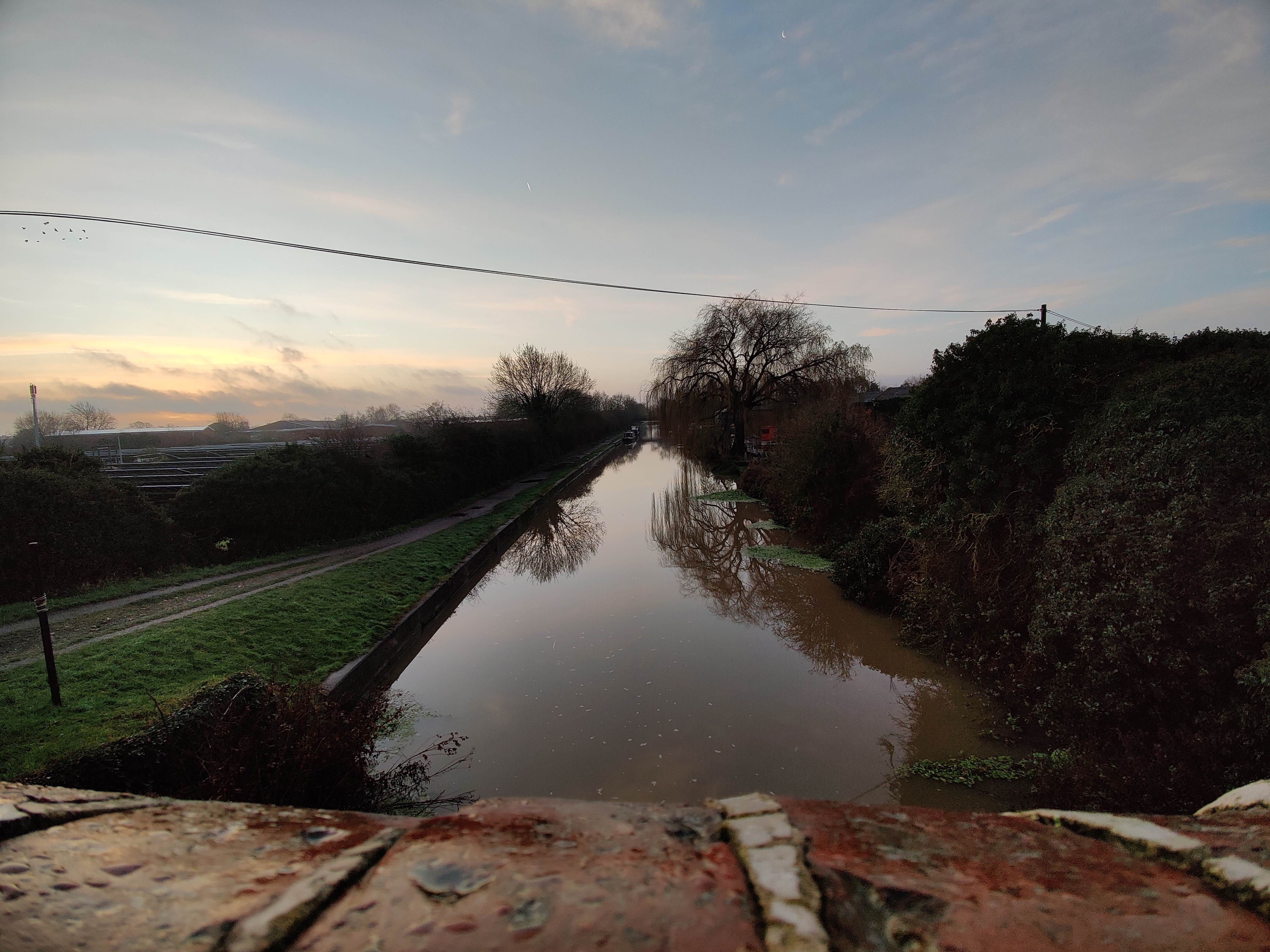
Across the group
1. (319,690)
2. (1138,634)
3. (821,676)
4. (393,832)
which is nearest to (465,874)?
(393,832)

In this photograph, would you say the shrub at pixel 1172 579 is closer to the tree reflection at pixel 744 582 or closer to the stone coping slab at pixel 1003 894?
the tree reflection at pixel 744 582

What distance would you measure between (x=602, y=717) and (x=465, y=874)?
5.04m

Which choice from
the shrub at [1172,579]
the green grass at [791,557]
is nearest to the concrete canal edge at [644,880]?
the shrub at [1172,579]

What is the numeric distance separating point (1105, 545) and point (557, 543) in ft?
39.7

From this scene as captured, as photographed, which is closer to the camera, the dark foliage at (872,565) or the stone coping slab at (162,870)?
the stone coping slab at (162,870)

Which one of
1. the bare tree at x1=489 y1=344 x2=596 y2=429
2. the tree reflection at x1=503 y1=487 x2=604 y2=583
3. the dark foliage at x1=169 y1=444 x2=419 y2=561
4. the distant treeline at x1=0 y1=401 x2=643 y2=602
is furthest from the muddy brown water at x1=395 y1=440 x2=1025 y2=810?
the bare tree at x1=489 y1=344 x2=596 y2=429

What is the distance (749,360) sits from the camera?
24.2 m

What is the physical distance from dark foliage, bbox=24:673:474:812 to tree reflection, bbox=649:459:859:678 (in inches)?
198

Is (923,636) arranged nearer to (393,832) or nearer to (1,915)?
(393,832)

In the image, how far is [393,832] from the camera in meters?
1.27

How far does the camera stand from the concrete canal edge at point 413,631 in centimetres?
629

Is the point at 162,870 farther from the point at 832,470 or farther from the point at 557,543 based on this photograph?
the point at 557,543

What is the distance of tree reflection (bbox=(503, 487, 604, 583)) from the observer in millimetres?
12250

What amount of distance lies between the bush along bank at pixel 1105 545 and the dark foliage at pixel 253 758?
503 centimetres
